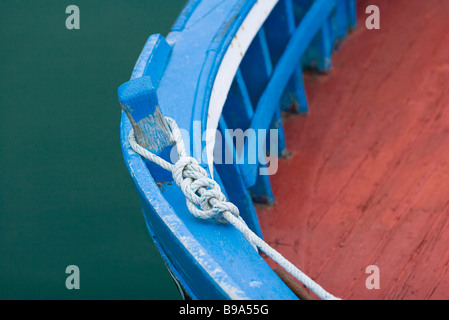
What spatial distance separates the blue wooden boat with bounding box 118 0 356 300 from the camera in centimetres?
143

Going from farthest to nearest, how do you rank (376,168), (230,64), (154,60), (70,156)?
(70,156)
(376,168)
(230,64)
(154,60)

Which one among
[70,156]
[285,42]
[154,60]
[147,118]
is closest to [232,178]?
[154,60]

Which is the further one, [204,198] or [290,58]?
[290,58]

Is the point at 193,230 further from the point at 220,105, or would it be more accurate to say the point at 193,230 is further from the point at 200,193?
the point at 220,105

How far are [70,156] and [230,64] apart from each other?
46.1 inches

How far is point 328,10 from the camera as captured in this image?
2.97 metres

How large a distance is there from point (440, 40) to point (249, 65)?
113 cm

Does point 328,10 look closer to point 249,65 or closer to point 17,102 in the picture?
point 249,65

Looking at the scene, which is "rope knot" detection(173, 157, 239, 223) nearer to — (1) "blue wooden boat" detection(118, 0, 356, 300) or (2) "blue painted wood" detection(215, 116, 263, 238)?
(1) "blue wooden boat" detection(118, 0, 356, 300)

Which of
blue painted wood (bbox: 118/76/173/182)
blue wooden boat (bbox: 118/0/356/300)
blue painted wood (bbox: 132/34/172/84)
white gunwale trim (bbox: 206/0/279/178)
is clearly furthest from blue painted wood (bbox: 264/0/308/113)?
blue painted wood (bbox: 118/76/173/182)

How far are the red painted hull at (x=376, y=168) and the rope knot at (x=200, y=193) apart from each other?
936 millimetres

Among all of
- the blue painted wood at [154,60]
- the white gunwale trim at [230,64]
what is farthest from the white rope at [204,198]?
the blue painted wood at [154,60]

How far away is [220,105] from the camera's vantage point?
210cm

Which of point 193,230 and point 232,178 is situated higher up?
point 232,178
